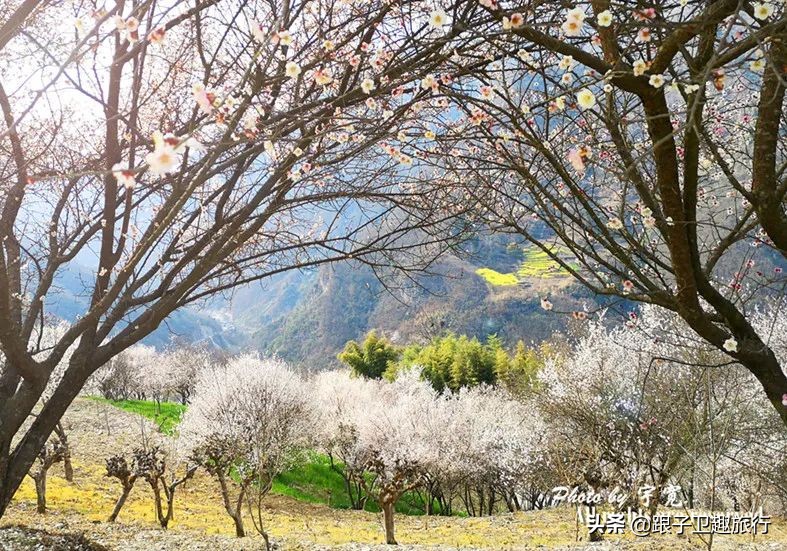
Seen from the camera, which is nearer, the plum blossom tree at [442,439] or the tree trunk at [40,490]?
the tree trunk at [40,490]

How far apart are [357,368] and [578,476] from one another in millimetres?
25683

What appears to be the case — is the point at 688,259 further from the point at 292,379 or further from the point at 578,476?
the point at 292,379

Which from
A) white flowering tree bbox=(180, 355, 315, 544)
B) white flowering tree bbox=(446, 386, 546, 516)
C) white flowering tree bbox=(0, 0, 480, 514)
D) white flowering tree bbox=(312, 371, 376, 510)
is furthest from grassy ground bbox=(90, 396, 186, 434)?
white flowering tree bbox=(0, 0, 480, 514)

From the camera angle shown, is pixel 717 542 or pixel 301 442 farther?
pixel 301 442

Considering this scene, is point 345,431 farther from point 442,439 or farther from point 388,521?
point 388,521

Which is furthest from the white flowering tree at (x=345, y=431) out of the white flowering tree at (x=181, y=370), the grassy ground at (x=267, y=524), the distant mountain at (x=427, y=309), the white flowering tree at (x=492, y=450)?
the distant mountain at (x=427, y=309)

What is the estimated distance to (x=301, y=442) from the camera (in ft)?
77.5

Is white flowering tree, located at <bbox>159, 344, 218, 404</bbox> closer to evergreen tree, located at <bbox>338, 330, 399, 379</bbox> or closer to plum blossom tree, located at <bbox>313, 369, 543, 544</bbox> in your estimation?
evergreen tree, located at <bbox>338, 330, 399, 379</bbox>

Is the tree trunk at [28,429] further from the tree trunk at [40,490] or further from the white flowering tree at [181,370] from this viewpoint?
the white flowering tree at [181,370]

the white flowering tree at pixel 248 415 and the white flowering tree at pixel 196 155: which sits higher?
the white flowering tree at pixel 196 155

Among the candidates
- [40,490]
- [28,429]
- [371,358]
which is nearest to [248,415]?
[40,490]

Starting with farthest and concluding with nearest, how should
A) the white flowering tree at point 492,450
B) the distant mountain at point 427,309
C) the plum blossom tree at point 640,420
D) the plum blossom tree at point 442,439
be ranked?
the distant mountain at point 427,309
the plum blossom tree at point 442,439
the white flowering tree at point 492,450
the plum blossom tree at point 640,420

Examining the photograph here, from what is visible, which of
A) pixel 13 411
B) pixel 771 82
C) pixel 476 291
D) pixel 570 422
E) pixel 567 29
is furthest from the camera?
pixel 476 291

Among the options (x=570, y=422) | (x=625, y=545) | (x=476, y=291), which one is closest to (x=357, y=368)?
(x=570, y=422)
